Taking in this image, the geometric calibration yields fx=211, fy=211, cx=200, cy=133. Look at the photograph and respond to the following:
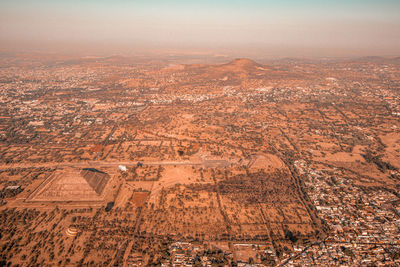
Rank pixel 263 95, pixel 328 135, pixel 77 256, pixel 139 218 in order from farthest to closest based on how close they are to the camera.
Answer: pixel 263 95 → pixel 328 135 → pixel 139 218 → pixel 77 256

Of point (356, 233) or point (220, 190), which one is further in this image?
point (220, 190)

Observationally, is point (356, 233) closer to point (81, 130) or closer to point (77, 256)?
point (77, 256)

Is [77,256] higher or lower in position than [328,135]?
lower

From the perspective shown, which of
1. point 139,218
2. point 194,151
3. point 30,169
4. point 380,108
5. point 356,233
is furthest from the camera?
point 380,108

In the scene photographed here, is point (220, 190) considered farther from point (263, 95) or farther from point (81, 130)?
point (263, 95)

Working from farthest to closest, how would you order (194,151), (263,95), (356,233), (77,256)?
(263,95), (194,151), (356,233), (77,256)

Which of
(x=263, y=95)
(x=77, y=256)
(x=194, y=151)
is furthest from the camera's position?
(x=263, y=95)

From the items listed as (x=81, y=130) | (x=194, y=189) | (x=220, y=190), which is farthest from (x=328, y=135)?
(x=81, y=130)

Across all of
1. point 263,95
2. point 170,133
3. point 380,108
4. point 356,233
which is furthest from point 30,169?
point 380,108

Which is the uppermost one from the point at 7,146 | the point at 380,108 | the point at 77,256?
the point at 380,108
